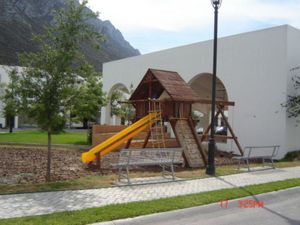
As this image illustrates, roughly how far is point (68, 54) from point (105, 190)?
368 centimetres

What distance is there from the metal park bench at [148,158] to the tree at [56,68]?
1936 millimetres

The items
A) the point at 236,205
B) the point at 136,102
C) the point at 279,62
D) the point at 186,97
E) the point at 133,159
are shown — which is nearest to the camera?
the point at 236,205

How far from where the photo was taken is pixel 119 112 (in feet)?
118

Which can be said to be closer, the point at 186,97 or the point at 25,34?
the point at 186,97

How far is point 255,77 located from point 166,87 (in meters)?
7.00

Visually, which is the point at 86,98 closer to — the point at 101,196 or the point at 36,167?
the point at 101,196

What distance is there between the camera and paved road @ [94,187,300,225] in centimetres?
768

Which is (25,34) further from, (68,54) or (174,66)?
(68,54)

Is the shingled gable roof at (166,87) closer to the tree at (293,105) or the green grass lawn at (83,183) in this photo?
the green grass lawn at (83,183)

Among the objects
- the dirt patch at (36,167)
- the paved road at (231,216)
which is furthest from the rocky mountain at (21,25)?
the paved road at (231,216)

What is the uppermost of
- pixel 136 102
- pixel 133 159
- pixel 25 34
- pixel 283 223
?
pixel 25 34

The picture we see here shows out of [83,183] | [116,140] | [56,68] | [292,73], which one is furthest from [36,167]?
[292,73]

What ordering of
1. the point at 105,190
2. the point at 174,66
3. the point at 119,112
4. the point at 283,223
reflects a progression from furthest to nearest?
the point at 119,112
the point at 174,66
the point at 105,190
the point at 283,223

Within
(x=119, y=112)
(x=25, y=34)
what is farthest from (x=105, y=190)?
(x=25, y=34)
